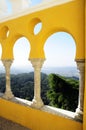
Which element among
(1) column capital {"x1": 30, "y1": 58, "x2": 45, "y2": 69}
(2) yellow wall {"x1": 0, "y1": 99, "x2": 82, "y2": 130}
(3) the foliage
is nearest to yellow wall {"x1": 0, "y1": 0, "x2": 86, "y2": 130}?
(2) yellow wall {"x1": 0, "y1": 99, "x2": 82, "y2": 130}

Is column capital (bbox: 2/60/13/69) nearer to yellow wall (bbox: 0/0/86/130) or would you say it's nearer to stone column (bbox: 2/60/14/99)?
stone column (bbox: 2/60/14/99)

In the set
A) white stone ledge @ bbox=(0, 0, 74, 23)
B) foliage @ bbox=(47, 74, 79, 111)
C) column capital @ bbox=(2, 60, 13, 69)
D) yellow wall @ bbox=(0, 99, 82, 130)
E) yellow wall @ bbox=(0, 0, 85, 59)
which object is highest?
white stone ledge @ bbox=(0, 0, 74, 23)

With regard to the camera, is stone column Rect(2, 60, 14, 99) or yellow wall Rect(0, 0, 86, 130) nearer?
yellow wall Rect(0, 0, 86, 130)

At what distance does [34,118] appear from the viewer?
467 cm

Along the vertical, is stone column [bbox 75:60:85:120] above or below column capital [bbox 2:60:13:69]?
below

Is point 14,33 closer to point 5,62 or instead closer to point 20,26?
point 20,26

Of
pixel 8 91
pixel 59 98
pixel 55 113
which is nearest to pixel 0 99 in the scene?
pixel 8 91

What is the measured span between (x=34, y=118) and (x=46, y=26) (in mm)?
2570

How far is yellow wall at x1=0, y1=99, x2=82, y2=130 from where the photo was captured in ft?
13.3

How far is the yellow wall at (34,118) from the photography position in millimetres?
4059

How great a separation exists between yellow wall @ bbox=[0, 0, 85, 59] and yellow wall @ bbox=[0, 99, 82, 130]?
1.57m

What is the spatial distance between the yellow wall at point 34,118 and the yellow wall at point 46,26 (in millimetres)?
1571

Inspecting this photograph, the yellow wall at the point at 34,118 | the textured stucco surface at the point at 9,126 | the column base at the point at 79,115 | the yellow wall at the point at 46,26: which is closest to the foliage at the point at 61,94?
the yellow wall at the point at 34,118

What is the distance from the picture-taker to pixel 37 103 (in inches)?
182
